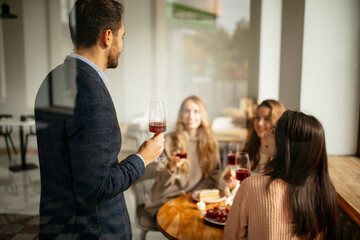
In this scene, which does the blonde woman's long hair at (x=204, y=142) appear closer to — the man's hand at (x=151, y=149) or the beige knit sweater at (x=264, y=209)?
the beige knit sweater at (x=264, y=209)

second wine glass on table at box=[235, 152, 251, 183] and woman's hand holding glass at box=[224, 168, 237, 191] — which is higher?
second wine glass on table at box=[235, 152, 251, 183]

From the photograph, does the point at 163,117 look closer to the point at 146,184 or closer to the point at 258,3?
the point at 146,184

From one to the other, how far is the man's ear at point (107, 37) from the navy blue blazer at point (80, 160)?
94mm

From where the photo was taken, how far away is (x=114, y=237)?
96 cm

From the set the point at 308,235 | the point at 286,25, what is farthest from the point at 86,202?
the point at 286,25

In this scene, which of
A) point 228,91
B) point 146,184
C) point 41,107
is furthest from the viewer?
point 228,91

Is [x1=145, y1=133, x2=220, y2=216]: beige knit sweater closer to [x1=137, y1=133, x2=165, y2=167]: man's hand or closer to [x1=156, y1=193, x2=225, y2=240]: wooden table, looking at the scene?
[x1=156, y1=193, x2=225, y2=240]: wooden table

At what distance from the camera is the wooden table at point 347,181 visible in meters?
1.12

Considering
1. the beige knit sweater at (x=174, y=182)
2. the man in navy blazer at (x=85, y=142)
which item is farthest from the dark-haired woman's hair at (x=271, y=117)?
the man in navy blazer at (x=85, y=142)

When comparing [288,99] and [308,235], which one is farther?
[288,99]

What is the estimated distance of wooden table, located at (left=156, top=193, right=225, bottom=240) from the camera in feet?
3.82

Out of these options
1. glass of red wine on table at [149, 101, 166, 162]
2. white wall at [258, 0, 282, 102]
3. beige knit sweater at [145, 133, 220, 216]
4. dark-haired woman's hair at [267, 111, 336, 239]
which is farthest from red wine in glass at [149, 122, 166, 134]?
white wall at [258, 0, 282, 102]

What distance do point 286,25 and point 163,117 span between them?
1.48 meters

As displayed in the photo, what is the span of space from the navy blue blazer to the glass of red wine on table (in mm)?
186
